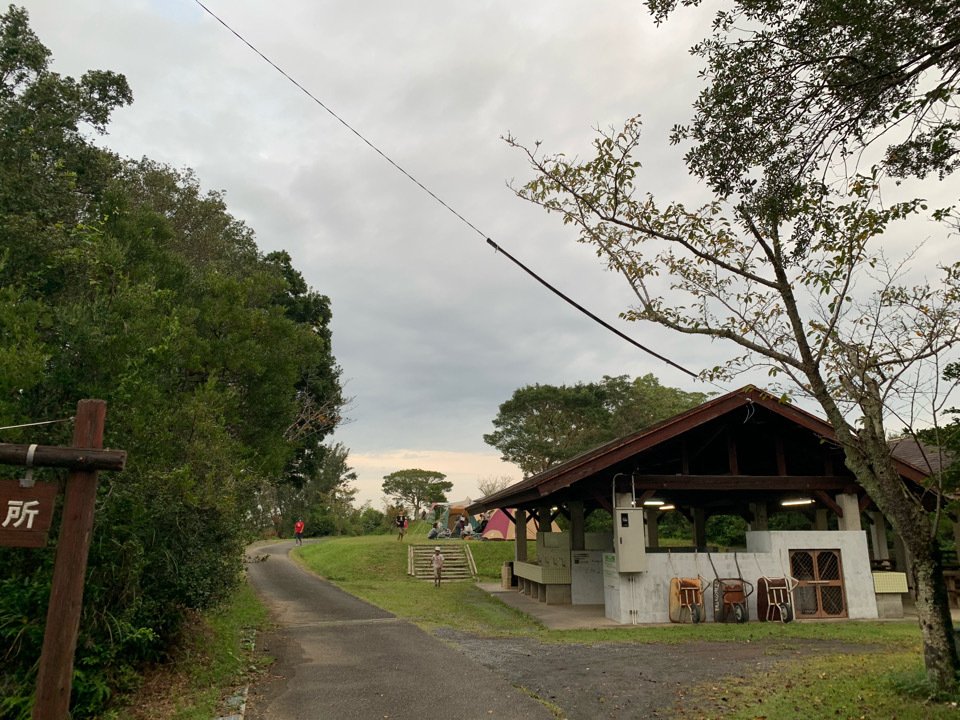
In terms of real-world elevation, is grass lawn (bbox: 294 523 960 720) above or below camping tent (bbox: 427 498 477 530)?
below

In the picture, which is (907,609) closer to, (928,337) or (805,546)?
(805,546)

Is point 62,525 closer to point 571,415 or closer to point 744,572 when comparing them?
point 744,572

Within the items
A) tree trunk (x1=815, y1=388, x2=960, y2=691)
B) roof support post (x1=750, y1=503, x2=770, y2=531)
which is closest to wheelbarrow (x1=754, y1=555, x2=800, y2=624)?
roof support post (x1=750, y1=503, x2=770, y2=531)

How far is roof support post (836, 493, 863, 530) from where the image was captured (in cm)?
1445

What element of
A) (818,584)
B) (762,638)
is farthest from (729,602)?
(818,584)

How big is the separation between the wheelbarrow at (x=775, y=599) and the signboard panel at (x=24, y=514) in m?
13.4

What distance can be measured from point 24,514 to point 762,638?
11487mm

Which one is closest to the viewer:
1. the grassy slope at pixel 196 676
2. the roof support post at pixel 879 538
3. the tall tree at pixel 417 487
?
the grassy slope at pixel 196 676

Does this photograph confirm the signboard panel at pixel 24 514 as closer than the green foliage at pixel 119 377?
Yes

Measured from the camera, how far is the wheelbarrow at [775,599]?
13.3 metres

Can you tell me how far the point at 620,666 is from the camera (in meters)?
8.86

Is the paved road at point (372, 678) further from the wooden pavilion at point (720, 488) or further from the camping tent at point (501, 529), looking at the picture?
the camping tent at point (501, 529)

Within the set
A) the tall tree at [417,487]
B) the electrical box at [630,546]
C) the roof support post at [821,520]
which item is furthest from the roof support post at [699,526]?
the tall tree at [417,487]

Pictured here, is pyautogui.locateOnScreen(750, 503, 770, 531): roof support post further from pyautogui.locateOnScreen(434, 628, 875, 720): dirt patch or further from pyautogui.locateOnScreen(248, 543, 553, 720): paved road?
pyautogui.locateOnScreen(248, 543, 553, 720): paved road
